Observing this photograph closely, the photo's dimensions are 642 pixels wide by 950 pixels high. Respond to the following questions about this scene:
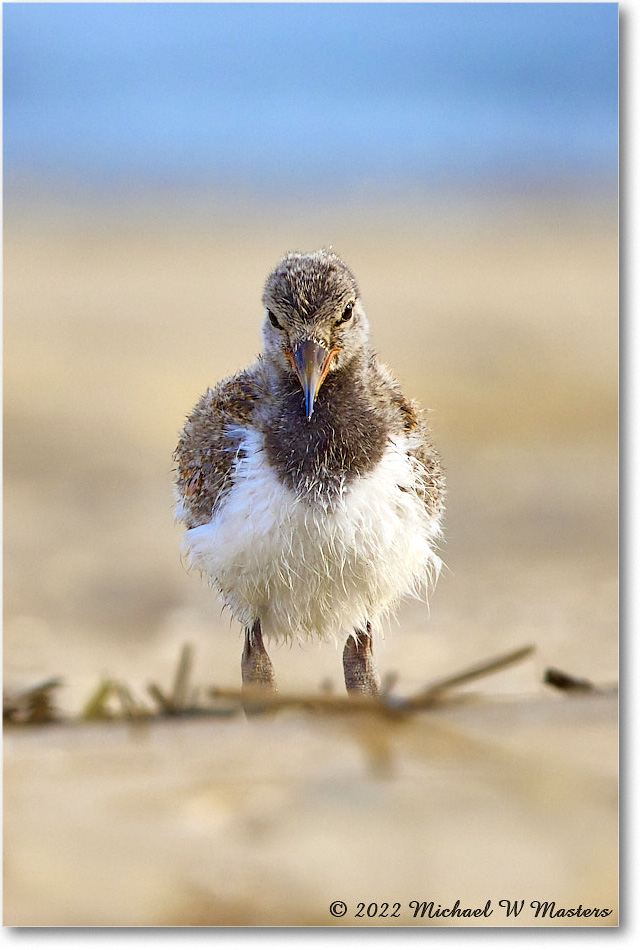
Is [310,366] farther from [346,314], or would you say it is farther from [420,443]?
[420,443]

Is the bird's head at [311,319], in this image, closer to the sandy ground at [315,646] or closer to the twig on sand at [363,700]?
the sandy ground at [315,646]

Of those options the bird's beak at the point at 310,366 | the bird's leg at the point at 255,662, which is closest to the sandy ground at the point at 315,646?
the bird's leg at the point at 255,662

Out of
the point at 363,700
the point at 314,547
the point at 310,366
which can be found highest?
the point at 310,366

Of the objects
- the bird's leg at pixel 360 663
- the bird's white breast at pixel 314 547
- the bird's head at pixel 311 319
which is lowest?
the bird's leg at pixel 360 663

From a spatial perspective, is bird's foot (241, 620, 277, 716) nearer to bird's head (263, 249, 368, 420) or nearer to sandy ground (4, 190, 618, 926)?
sandy ground (4, 190, 618, 926)

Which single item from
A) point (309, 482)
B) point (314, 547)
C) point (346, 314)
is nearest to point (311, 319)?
point (346, 314)

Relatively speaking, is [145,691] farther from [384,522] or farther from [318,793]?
[384,522]
